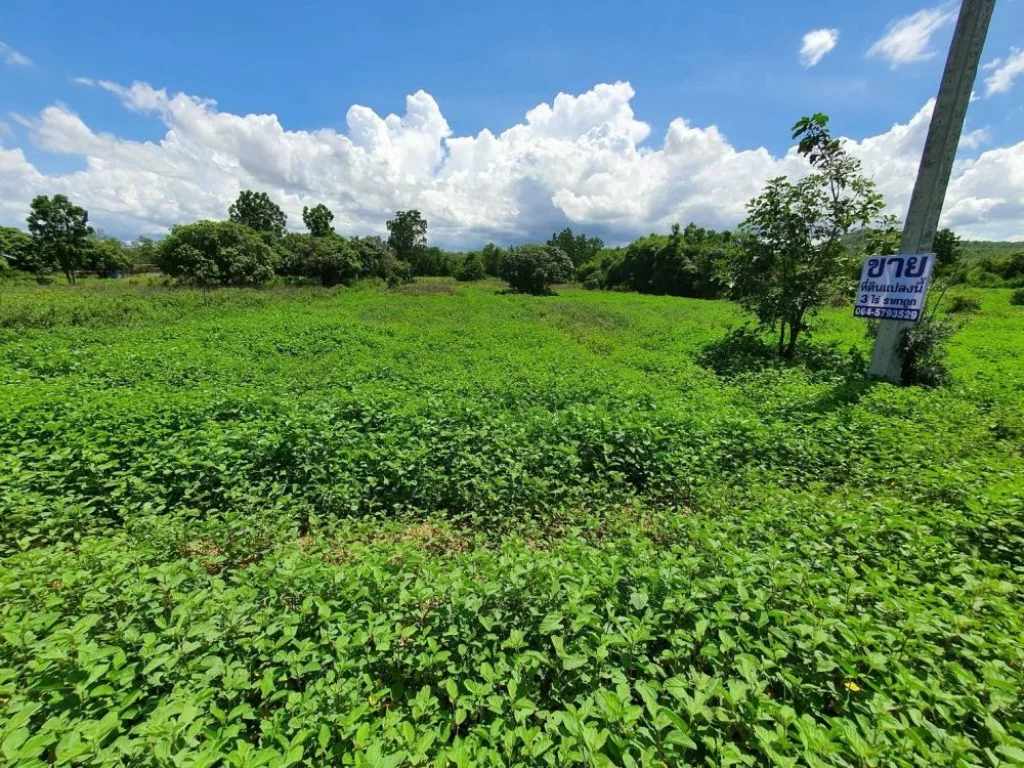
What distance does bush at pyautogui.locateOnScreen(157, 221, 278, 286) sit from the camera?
102ft

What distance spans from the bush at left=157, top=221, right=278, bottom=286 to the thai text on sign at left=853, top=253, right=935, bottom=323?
3777 cm

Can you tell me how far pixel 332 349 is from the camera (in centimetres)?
1360

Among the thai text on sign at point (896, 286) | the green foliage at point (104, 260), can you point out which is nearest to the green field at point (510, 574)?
the thai text on sign at point (896, 286)

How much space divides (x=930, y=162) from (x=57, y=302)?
1149 inches

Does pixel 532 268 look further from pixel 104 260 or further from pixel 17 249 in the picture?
pixel 104 260

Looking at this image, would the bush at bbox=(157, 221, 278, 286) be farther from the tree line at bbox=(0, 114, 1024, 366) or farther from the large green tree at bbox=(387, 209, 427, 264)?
the large green tree at bbox=(387, 209, 427, 264)

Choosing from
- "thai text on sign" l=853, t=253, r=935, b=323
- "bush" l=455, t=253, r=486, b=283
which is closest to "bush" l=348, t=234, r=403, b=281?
"bush" l=455, t=253, r=486, b=283

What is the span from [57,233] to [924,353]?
5962cm

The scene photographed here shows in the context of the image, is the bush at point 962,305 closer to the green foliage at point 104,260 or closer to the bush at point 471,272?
the bush at point 471,272

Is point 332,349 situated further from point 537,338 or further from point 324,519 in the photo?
point 324,519

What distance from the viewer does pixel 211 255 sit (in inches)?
1261

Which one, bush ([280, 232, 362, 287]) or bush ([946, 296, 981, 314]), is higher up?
bush ([280, 232, 362, 287])

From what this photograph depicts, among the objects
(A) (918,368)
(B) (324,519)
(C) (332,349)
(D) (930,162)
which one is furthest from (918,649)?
(C) (332,349)

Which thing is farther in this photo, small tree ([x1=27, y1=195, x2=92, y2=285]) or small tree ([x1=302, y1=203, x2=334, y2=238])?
small tree ([x1=302, y1=203, x2=334, y2=238])
